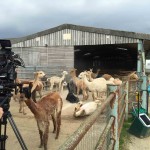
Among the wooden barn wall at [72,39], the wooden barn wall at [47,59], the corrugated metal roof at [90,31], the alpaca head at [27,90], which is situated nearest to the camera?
the alpaca head at [27,90]

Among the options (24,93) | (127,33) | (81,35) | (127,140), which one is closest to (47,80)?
(81,35)

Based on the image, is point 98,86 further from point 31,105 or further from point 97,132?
point 97,132

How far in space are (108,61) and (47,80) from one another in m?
22.3

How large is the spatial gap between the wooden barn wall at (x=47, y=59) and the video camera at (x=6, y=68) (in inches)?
626

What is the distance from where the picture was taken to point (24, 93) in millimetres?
4586

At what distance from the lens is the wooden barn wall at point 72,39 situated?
19219mm

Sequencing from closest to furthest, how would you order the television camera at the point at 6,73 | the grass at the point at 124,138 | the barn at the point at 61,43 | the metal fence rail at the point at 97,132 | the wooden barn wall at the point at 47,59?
the metal fence rail at the point at 97,132
the television camera at the point at 6,73
the grass at the point at 124,138
the barn at the point at 61,43
the wooden barn wall at the point at 47,59

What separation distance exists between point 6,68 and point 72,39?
16845 mm

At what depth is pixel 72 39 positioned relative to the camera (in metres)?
20.3

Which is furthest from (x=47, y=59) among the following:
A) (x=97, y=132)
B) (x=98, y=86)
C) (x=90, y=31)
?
(x=97, y=132)

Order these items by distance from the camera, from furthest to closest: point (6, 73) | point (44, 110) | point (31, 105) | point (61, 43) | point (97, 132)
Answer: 1. point (61, 43)
2. point (44, 110)
3. point (31, 105)
4. point (6, 73)
5. point (97, 132)

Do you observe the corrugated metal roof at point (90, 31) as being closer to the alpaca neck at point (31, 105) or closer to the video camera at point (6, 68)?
the alpaca neck at point (31, 105)

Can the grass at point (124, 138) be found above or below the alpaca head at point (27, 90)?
below

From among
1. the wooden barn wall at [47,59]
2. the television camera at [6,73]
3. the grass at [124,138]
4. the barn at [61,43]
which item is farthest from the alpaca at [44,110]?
the wooden barn wall at [47,59]
